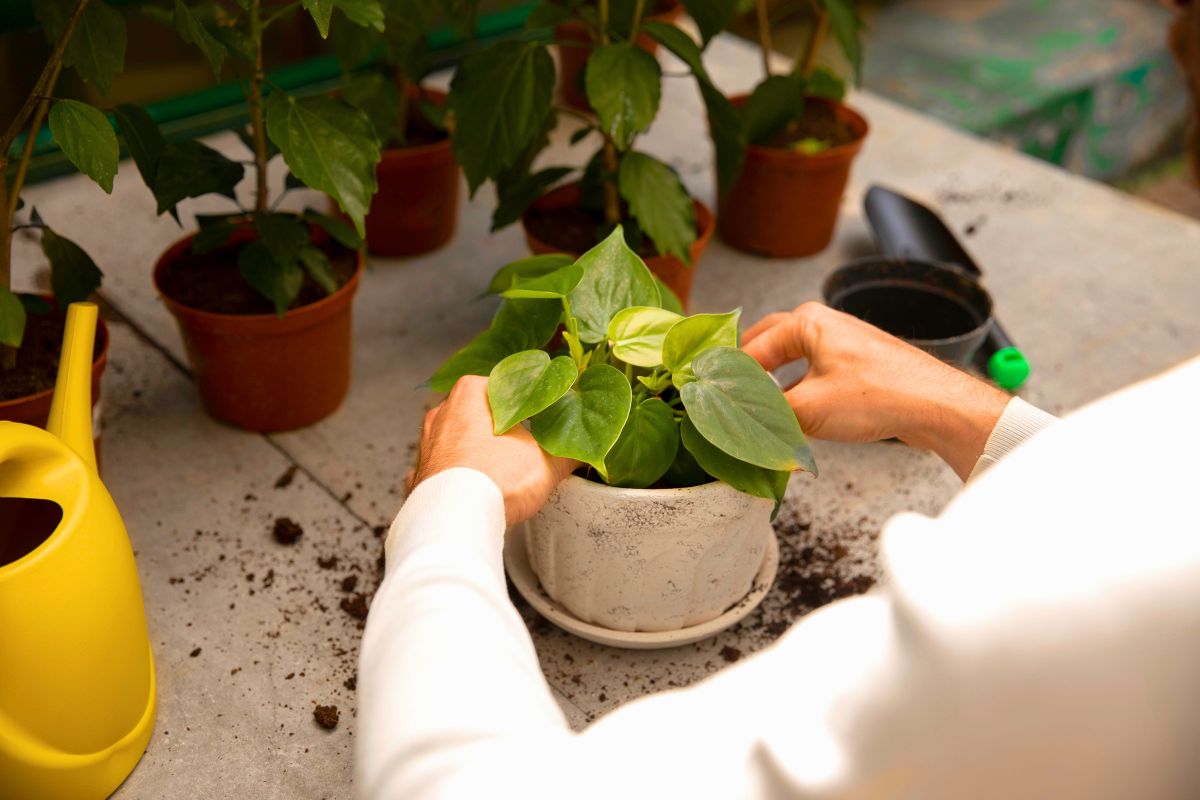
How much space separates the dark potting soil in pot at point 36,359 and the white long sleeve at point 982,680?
732mm

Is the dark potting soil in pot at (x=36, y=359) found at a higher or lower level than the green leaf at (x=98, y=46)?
lower

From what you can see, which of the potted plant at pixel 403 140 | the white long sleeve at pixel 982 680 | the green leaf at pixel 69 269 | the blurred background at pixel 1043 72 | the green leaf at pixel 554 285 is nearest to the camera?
the white long sleeve at pixel 982 680

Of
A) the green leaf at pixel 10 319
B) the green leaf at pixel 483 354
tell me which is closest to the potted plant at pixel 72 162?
the green leaf at pixel 10 319

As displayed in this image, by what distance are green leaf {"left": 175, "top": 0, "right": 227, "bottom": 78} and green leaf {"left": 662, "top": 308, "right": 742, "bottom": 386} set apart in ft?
1.48

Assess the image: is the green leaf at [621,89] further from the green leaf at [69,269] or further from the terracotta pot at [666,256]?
the green leaf at [69,269]

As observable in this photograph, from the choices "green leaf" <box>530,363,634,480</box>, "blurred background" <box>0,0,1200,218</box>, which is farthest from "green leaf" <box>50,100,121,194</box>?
"blurred background" <box>0,0,1200,218</box>

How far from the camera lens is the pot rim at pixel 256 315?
1210 millimetres

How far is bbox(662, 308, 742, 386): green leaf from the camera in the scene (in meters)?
0.93

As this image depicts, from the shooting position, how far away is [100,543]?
868 mm

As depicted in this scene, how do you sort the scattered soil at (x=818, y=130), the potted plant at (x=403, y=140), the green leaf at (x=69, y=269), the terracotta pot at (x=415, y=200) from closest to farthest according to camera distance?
the green leaf at (x=69, y=269), the potted plant at (x=403, y=140), the terracotta pot at (x=415, y=200), the scattered soil at (x=818, y=130)

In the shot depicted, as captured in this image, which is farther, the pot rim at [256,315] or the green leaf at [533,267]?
the pot rim at [256,315]

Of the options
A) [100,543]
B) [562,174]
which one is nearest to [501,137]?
[562,174]

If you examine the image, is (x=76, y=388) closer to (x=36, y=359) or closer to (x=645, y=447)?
(x=36, y=359)

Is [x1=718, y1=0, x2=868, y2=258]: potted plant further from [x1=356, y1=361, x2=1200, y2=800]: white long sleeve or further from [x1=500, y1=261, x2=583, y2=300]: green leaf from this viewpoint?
[x1=356, y1=361, x2=1200, y2=800]: white long sleeve
